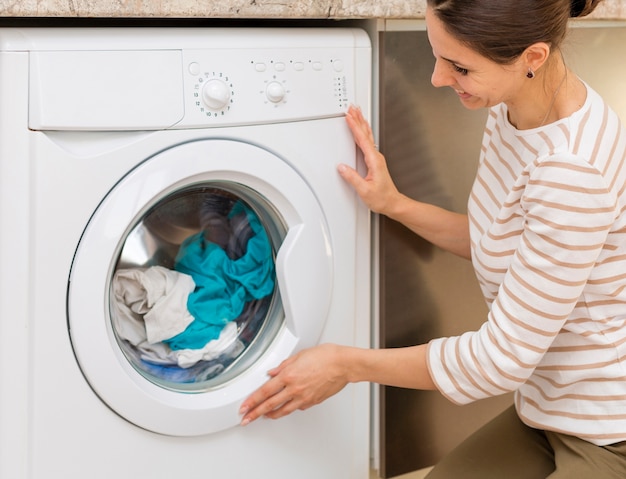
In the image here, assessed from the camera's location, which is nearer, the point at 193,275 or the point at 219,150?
the point at 219,150

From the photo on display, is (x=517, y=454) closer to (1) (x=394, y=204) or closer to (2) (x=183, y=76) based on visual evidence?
(1) (x=394, y=204)

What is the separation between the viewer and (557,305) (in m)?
1.01

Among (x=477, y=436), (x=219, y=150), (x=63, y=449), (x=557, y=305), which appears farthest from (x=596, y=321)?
(x=63, y=449)

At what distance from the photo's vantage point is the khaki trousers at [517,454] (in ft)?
3.66

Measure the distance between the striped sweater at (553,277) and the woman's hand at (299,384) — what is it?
0.14 meters

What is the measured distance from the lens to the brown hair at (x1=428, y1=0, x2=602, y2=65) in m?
0.94

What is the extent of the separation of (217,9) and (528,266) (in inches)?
21.2

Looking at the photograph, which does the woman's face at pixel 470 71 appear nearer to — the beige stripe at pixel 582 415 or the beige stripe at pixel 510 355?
the beige stripe at pixel 510 355

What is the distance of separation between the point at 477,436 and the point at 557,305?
36 centimetres

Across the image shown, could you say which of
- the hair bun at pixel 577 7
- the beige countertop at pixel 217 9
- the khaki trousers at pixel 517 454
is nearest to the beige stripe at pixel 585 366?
the khaki trousers at pixel 517 454

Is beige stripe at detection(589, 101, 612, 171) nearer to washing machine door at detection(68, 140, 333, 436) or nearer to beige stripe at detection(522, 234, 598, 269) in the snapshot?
beige stripe at detection(522, 234, 598, 269)

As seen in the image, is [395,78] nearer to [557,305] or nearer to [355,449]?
[557,305]

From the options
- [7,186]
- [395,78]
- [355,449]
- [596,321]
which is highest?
[395,78]

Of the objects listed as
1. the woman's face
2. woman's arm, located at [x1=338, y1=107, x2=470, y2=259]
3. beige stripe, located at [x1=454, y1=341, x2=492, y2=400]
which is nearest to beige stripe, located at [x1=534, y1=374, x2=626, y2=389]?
beige stripe, located at [x1=454, y1=341, x2=492, y2=400]
